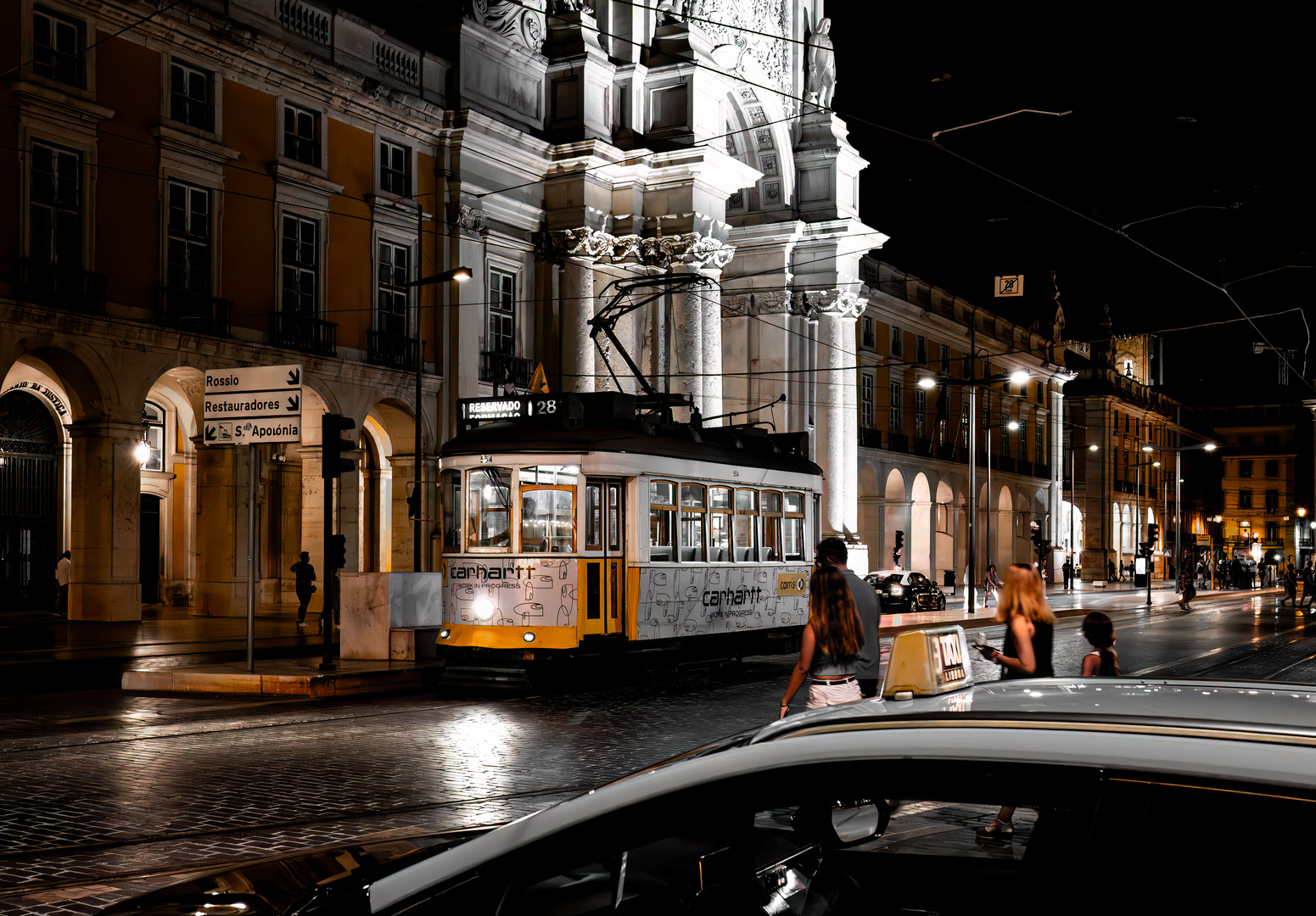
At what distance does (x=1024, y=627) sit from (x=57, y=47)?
22.4 metres

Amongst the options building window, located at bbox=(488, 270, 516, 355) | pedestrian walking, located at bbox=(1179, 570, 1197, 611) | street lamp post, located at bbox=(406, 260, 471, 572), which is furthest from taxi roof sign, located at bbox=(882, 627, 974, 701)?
pedestrian walking, located at bbox=(1179, 570, 1197, 611)

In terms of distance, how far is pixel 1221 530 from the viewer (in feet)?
402

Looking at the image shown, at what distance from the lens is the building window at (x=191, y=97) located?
Result: 26531 millimetres

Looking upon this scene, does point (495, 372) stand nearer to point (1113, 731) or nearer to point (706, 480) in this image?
point (706, 480)

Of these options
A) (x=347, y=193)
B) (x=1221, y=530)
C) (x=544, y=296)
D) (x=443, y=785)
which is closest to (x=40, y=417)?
(x=347, y=193)

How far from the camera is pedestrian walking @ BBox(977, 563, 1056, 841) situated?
26.9 feet

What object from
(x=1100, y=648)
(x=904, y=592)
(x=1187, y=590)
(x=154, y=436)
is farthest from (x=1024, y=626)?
(x=1187, y=590)

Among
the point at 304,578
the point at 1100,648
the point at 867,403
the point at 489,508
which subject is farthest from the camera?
the point at 867,403

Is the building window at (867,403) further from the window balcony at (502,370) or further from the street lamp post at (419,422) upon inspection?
the street lamp post at (419,422)

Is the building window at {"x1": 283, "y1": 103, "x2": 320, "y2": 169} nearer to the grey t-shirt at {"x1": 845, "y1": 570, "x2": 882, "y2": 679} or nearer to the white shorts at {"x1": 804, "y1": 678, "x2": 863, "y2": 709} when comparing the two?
the grey t-shirt at {"x1": 845, "y1": 570, "x2": 882, "y2": 679}

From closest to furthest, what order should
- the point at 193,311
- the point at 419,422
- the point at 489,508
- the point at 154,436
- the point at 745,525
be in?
the point at 489,508 < the point at 745,525 < the point at 193,311 < the point at 419,422 < the point at 154,436

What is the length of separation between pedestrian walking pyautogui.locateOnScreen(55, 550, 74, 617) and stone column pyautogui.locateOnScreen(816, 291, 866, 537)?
75.7 feet

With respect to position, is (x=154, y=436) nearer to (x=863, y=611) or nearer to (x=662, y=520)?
(x=662, y=520)

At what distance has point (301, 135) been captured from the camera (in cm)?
2952
